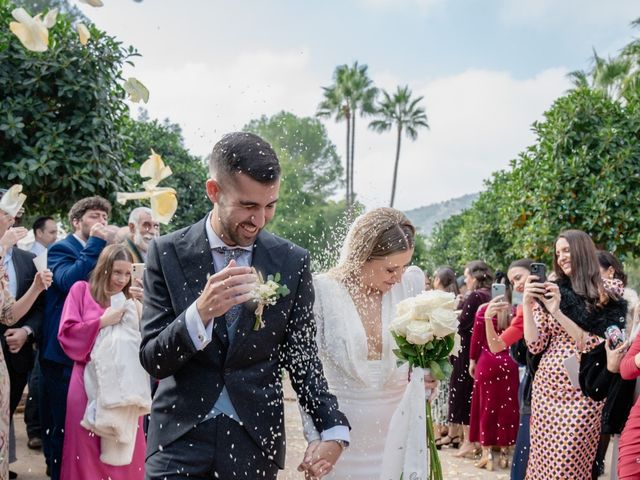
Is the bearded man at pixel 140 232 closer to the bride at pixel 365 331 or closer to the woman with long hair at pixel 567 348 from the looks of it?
the bride at pixel 365 331

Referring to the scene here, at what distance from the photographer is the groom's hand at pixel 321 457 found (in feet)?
9.87

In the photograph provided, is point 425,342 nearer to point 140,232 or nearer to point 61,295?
point 140,232

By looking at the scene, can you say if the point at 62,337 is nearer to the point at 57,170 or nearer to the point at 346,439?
the point at 57,170

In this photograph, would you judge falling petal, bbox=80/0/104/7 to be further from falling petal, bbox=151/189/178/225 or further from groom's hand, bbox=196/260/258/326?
falling petal, bbox=151/189/178/225

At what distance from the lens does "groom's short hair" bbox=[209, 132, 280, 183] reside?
2.84m

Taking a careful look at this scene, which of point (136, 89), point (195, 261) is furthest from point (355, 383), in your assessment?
point (136, 89)

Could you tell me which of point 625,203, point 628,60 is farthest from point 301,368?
point 628,60

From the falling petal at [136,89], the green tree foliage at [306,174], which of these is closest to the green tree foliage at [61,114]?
the falling petal at [136,89]

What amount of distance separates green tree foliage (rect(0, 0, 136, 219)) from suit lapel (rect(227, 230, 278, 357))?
16.6ft

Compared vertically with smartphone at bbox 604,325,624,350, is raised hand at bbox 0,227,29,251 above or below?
above

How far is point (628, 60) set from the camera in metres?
31.9

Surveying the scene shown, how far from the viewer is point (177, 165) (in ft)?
51.9

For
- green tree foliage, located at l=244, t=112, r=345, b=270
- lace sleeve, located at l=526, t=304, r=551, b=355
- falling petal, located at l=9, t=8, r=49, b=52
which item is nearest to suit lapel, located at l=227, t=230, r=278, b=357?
falling petal, located at l=9, t=8, r=49, b=52

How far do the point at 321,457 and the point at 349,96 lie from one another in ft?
147
